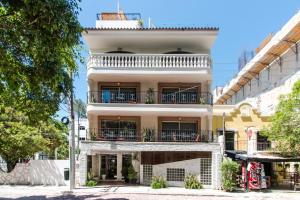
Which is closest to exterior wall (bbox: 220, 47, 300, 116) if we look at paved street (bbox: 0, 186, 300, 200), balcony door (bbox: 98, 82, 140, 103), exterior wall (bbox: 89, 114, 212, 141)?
exterior wall (bbox: 89, 114, 212, 141)

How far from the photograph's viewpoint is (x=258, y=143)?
32.3 m

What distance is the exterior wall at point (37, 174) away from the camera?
28.0m

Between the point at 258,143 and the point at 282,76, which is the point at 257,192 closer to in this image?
the point at 258,143

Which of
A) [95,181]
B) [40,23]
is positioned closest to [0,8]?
[40,23]

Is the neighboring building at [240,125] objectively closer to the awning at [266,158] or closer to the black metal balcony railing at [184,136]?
the black metal balcony railing at [184,136]

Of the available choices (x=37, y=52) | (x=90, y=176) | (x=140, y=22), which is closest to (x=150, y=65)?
(x=140, y=22)

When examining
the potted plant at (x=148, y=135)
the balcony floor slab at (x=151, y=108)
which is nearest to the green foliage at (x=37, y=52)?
the balcony floor slab at (x=151, y=108)

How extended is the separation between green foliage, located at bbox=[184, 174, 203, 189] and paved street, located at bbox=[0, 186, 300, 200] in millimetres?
761

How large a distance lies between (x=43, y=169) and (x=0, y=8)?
18032mm

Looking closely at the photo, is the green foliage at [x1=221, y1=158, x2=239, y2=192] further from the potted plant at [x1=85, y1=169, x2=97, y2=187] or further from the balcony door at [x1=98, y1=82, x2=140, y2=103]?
the potted plant at [x1=85, y1=169, x2=97, y2=187]

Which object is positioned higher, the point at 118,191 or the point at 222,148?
the point at 222,148

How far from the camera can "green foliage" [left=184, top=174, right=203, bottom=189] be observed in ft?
86.5

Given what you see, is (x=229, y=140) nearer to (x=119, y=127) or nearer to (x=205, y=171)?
(x=205, y=171)

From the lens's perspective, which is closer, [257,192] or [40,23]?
[40,23]
